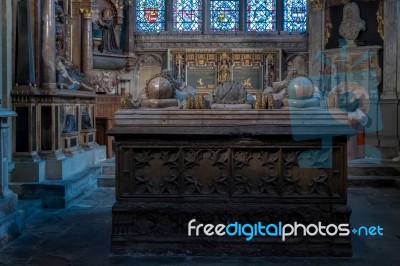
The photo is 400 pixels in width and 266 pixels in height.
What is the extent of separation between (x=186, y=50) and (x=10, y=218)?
364 inches

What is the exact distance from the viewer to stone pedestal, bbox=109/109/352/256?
4625 millimetres

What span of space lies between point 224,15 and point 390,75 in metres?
5.17

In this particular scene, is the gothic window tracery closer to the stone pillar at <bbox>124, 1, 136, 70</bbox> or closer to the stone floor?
the stone pillar at <bbox>124, 1, 136, 70</bbox>

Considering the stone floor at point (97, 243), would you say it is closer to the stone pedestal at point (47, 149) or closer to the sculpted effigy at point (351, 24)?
the stone pedestal at point (47, 149)

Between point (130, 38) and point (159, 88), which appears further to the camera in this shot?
point (130, 38)

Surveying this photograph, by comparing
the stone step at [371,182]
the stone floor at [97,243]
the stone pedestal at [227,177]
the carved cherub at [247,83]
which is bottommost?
the stone floor at [97,243]

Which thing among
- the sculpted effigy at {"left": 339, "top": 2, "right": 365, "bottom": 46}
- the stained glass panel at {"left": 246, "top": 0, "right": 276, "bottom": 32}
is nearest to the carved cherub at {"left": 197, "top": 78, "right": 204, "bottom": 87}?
the stained glass panel at {"left": 246, "top": 0, "right": 276, "bottom": 32}

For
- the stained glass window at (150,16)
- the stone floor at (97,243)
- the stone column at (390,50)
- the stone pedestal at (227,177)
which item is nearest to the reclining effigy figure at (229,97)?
the stone pedestal at (227,177)

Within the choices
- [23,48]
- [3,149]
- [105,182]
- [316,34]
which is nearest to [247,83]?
[316,34]

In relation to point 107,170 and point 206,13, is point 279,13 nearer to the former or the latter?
point 206,13

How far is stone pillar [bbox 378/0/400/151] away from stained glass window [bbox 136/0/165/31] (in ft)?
19.6

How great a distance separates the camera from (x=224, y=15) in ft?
48.5

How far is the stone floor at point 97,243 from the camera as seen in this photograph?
443 centimetres

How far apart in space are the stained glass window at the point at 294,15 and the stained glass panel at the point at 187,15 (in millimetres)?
2337
